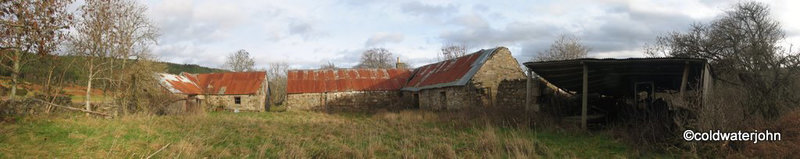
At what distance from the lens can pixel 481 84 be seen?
17672mm

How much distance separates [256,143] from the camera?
10.1 meters

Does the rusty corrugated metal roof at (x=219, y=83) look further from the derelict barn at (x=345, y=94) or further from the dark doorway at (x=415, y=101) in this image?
the dark doorway at (x=415, y=101)

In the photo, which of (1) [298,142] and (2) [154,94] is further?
(2) [154,94]

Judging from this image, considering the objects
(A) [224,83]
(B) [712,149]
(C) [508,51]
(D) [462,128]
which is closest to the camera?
(B) [712,149]

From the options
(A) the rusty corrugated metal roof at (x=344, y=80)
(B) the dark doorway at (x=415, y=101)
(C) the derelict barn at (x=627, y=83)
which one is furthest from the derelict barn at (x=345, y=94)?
(C) the derelict barn at (x=627, y=83)

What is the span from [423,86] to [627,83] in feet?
33.4

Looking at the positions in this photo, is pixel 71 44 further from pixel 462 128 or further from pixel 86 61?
pixel 462 128

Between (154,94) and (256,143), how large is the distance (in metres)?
11.0

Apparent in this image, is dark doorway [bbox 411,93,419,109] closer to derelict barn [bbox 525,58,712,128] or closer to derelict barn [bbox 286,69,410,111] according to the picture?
derelict barn [bbox 286,69,410,111]

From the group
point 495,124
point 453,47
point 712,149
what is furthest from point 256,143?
point 453,47

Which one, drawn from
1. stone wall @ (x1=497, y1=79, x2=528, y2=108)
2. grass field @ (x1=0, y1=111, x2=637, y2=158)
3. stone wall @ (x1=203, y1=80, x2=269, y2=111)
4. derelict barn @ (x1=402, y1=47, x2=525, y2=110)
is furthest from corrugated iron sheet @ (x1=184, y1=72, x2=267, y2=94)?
stone wall @ (x1=497, y1=79, x2=528, y2=108)

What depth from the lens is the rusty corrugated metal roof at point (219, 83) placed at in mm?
27141

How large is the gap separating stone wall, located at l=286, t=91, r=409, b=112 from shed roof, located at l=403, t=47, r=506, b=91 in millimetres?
1938

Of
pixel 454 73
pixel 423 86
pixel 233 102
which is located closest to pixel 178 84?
pixel 233 102
